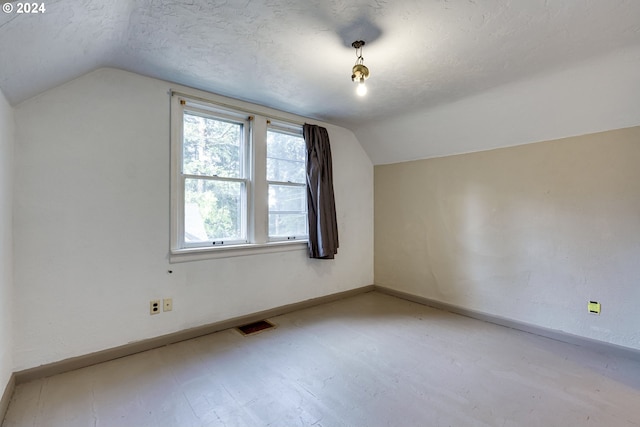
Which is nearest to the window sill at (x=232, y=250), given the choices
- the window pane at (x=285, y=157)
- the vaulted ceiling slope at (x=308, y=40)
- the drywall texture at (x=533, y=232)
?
the window pane at (x=285, y=157)

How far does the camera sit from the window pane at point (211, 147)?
2.66m

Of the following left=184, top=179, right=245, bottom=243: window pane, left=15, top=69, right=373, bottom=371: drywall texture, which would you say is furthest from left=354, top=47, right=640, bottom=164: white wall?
left=15, top=69, right=373, bottom=371: drywall texture

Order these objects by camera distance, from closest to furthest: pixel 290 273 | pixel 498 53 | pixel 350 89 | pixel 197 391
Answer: pixel 197 391 → pixel 498 53 → pixel 350 89 → pixel 290 273

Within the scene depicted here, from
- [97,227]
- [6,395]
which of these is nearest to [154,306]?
[97,227]

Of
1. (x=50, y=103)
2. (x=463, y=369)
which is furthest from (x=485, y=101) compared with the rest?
(x=50, y=103)

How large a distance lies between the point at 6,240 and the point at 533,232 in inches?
163

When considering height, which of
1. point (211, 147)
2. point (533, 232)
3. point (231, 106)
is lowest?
point (533, 232)

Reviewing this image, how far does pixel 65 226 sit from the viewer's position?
204 centimetres

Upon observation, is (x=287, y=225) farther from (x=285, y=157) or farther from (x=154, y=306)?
(x=154, y=306)

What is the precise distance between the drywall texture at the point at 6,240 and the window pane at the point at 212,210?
1091 millimetres

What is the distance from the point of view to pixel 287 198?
11.1ft

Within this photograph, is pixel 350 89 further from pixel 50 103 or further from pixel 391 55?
pixel 50 103

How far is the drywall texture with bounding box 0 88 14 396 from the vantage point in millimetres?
1636

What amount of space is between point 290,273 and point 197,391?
160cm
